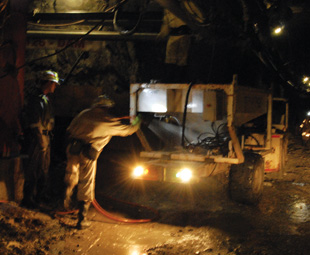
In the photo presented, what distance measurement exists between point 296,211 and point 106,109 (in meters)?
3.87

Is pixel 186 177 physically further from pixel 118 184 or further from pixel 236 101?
pixel 118 184

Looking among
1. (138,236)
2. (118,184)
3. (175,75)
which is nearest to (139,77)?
(175,75)

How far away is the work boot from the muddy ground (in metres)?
0.10

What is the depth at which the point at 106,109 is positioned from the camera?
512 centimetres

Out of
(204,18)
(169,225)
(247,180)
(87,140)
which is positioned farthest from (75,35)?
(247,180)

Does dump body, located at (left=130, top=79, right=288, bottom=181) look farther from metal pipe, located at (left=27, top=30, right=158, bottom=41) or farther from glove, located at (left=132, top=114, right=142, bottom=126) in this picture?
metal pipe, located at (left=27, top=30, right=158, bottom=41)

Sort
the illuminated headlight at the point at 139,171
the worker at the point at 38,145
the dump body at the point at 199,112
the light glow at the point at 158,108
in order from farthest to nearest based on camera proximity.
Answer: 1. the light glow at the point at 158,108
2. the worker at the point at 38,145
3. the illuminated headlight at the point at 139,171
4. the dump body at the point at 199,112

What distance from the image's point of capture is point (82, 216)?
4.89 m

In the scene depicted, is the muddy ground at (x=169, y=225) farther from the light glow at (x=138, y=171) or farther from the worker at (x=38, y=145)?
the light glow at (x=138, y=171)

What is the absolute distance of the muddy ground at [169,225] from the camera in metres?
4.13

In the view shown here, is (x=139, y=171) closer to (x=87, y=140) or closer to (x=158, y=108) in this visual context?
(x=87, y=140)

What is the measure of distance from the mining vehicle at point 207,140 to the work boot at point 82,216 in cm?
92

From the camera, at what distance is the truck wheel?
5688mm

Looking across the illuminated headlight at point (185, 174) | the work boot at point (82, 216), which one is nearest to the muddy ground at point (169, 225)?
the work boot at point (82, 216)
